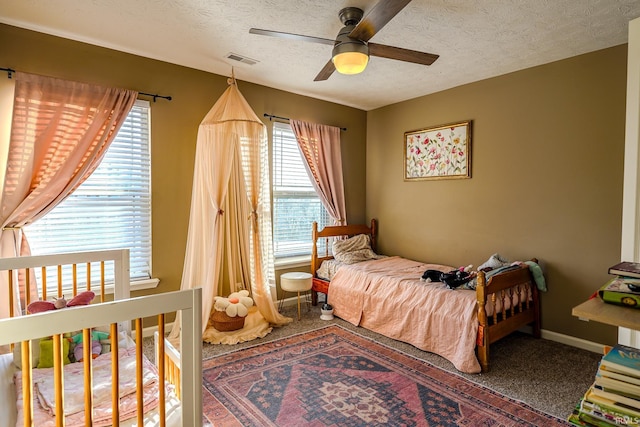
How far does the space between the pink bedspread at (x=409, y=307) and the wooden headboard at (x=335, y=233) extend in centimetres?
43

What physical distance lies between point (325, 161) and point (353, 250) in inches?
47.3

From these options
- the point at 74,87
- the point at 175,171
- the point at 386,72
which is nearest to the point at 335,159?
the point at 386,72

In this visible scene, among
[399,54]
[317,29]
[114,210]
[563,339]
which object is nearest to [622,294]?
[399,54]

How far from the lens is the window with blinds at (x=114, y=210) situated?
2.84 meters

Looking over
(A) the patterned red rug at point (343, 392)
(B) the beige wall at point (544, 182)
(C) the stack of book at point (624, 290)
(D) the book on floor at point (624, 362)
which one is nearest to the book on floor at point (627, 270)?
(C) the stack of book at point (624, 290)

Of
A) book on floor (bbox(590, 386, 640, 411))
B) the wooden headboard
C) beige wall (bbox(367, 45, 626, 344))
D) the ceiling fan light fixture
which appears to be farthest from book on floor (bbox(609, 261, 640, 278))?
the wooden headboard

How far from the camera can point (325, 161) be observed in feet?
14.8

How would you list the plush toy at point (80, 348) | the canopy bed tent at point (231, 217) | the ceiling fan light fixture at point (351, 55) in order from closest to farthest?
1. the plush toy at point (80, 348)
2. the ceiling fan light fixture at point (351, 55)
3. the canopy bed tent at point (231, 217)

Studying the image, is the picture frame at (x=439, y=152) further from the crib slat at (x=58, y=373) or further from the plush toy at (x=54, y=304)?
the crib slat at (x=58, y=373)

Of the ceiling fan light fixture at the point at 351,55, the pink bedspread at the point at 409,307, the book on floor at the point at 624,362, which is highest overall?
the ceiling fan light fixture at the point at 351,55

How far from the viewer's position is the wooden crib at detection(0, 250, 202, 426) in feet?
3.45

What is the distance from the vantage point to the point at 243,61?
3311 mm

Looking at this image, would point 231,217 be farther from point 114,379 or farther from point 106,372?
point 114,379

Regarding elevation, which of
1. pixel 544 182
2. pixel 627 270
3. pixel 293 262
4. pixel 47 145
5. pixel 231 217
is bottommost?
pixel 293 262
